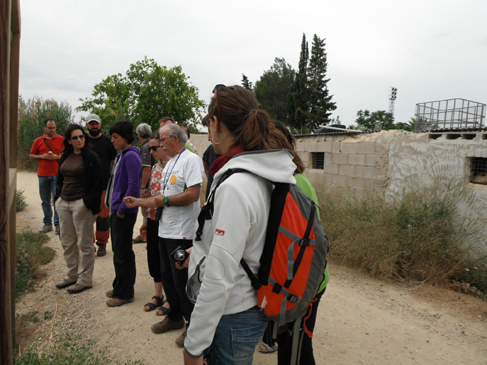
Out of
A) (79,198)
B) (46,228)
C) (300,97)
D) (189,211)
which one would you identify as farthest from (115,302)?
(300,97)

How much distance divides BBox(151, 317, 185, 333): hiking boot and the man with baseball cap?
2515 mm

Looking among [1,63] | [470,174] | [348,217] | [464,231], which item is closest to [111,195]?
[1,63]

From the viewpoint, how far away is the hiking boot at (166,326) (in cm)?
322

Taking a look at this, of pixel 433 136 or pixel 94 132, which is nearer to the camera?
pixel 94 132

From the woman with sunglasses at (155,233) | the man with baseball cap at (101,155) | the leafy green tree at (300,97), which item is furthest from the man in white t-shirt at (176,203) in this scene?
the leafy green tree at (300,97)

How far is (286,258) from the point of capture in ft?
4.53

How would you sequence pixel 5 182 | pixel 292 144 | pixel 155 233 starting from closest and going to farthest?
pixel 5 182 → pixel 292 144 → pixel 155 233

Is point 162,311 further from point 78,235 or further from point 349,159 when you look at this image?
point 349,159

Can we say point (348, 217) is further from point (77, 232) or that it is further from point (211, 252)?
point (211, 252)

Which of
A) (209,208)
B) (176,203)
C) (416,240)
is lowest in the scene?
(416,240)

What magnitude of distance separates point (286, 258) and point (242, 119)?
0.65m

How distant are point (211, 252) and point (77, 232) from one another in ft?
10.9

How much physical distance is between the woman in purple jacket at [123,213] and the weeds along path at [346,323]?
0.24 metres

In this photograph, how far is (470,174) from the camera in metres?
5.40
